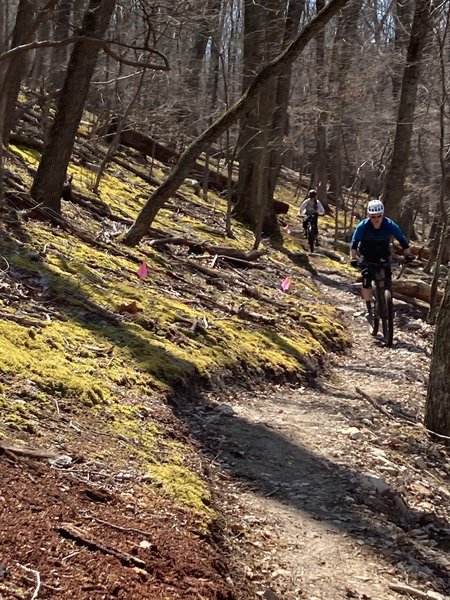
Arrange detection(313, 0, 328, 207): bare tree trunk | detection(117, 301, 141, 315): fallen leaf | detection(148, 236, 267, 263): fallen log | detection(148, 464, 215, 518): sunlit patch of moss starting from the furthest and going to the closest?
detection(313, 0, 328, 207): bare tree trunk < detection(148, 236, 267, 263): fallen log < detection(117, 301, 141, 315): fallen leaf < detection(148, 464, 215, 518): sunlit patch of moss

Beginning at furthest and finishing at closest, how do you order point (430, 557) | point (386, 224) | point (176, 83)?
1. point (176, 83)
2. point (386, 224)
3. point (430, 557)

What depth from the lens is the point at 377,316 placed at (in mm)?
10492

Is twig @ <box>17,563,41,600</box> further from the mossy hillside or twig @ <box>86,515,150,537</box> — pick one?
the mossy hillside

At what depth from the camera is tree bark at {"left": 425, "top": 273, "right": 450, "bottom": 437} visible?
241 inches

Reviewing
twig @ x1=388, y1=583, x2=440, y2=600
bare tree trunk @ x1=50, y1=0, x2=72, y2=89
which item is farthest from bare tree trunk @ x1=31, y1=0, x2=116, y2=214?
bare tree trunk @ x1=50, y1=0, x2=72, y2=89

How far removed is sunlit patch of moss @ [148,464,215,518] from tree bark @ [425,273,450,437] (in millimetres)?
2857

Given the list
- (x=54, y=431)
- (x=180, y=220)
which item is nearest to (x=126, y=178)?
(x=180, y=220)

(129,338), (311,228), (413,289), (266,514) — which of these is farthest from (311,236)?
(266,514)

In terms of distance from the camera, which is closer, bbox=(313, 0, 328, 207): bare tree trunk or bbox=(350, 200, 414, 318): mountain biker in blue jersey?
bbox=(350, 200, 414, 318): mountain biker in blue jersey

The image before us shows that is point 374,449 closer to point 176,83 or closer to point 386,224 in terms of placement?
point 386,224

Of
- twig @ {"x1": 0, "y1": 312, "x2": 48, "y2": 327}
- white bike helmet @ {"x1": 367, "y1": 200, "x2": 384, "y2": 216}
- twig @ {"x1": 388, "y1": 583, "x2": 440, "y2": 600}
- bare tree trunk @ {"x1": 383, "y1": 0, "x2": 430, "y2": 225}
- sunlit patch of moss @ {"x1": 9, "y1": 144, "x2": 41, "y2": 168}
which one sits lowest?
twig @ {"x1": 388, "y1": 583, "x2": 440, "y2": 600}

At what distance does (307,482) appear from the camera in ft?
15.7

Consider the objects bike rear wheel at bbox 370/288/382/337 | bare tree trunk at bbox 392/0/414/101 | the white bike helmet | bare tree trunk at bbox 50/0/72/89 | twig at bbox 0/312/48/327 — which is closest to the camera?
twig at bbox 0/312/48/327

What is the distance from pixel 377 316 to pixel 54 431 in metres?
7.37
